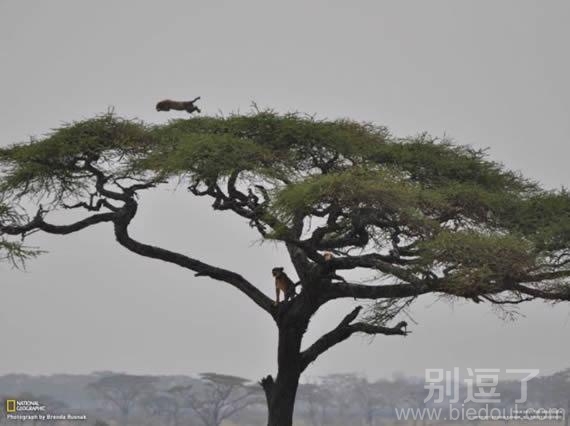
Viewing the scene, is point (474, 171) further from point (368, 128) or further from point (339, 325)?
point (339, 325)

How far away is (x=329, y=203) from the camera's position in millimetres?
14508

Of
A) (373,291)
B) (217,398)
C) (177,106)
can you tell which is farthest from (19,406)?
(373,291)

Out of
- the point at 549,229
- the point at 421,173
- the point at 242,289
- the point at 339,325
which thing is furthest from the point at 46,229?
the point at 549,229

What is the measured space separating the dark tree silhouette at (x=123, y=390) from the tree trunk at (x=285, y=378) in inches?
825

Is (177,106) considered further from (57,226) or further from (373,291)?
(373,291)

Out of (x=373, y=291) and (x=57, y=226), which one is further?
(x=57, y=226)

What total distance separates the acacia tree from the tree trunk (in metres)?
0.02

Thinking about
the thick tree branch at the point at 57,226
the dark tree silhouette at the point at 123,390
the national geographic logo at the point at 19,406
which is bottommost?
the national geographic logo at the point at 19,406

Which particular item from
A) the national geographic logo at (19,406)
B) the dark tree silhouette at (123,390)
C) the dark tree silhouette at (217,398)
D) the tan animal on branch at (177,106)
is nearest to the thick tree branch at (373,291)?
the tan animal on branch at (177,106)

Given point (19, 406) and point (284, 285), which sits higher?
point (284, 285)

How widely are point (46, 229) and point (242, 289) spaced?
381 centimetres

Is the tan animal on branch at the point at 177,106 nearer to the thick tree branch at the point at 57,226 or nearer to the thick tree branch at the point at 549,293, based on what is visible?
→ the thick tree branch at the point at 57,226

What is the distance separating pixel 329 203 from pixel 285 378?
486cm

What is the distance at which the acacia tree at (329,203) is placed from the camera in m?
14.3
